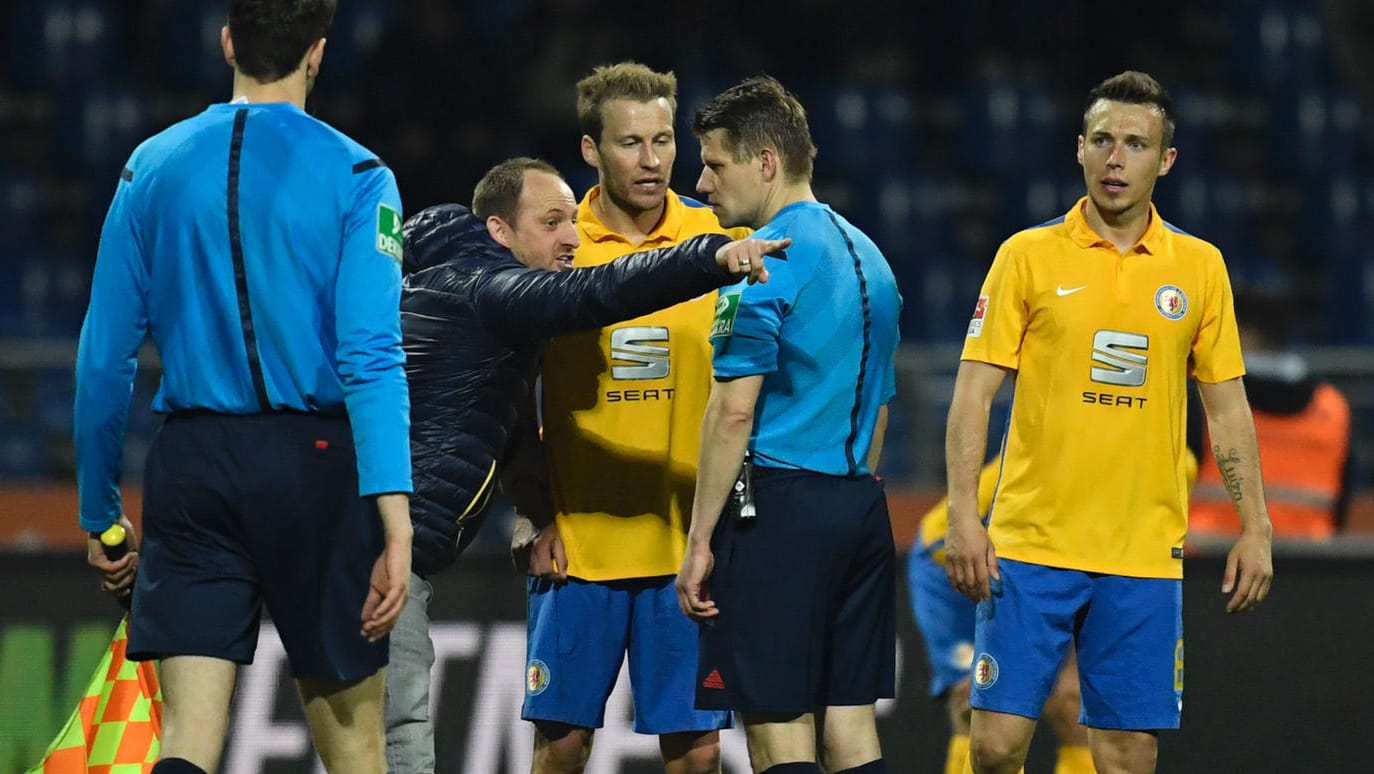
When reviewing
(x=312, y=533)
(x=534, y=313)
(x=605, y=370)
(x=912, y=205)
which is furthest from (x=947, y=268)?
(x=312, y=533)

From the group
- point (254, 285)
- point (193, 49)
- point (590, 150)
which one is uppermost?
point (193, 49)

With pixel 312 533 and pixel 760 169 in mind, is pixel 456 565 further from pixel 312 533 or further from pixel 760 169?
pixel 312 533

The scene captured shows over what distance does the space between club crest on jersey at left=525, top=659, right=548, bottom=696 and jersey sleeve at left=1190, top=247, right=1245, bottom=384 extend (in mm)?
1967

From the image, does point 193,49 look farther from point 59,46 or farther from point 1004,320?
point 1004,320

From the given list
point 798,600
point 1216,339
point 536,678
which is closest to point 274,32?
point 798,600

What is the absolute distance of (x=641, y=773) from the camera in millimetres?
6547

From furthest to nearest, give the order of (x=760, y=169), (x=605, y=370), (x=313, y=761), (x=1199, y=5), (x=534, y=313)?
1. (x=1199, y=5)
2. (x=313, y=761)
3. (x=605, y=370)
4. (x=760, y=169)
5. (x=534, y=313)

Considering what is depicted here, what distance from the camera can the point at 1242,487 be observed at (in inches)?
198

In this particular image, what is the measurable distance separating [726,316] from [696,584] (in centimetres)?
66

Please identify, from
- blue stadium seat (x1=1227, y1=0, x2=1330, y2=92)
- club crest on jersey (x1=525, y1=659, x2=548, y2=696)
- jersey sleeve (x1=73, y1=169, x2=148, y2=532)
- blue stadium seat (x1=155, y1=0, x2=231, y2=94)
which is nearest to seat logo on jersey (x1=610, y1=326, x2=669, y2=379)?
club crest on jersey (x1=525, y1=659, x2=548, y2=696)

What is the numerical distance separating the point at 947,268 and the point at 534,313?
766cm

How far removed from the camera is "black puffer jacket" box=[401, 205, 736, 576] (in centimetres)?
454

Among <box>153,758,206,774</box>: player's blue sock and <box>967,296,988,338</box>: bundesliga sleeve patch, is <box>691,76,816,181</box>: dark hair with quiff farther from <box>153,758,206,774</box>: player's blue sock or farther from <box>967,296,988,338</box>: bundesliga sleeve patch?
<box>153,758,206,774</box>: player's blue sock

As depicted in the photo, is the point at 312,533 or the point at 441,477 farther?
the point at 441,477
